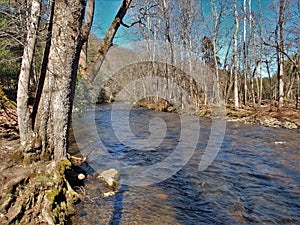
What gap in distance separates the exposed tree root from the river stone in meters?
0.94

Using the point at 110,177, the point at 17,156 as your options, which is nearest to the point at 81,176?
the point at 110,177

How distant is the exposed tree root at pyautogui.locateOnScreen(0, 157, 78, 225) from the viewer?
3.25 meters

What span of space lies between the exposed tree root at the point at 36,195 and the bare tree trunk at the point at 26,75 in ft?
2.34

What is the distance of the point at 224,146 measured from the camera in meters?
9.28

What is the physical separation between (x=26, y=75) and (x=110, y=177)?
8.92 feet

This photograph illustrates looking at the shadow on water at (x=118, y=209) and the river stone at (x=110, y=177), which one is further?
the river stone at (x=110, y=177)

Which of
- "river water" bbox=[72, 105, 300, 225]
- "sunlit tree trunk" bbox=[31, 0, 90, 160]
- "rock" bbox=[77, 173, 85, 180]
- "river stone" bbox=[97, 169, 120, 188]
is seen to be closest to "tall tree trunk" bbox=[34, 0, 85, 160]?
"sunlit tree trunk" bbox=[31, 0, 90, 160]

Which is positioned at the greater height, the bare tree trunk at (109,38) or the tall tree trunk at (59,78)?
the bare tree trunk at (109,38)

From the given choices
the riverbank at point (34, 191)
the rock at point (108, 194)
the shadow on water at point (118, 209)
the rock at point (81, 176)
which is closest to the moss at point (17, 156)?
the riverbank at point (34, 191)

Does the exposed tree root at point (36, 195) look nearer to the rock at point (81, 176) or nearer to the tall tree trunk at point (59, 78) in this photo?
the tall tree trunk at point (59, 78)

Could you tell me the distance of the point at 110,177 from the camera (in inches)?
210

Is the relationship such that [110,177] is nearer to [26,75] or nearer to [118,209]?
[118,209]

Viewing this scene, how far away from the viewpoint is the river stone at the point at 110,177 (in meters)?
5.11

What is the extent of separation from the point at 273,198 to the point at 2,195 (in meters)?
4.76
